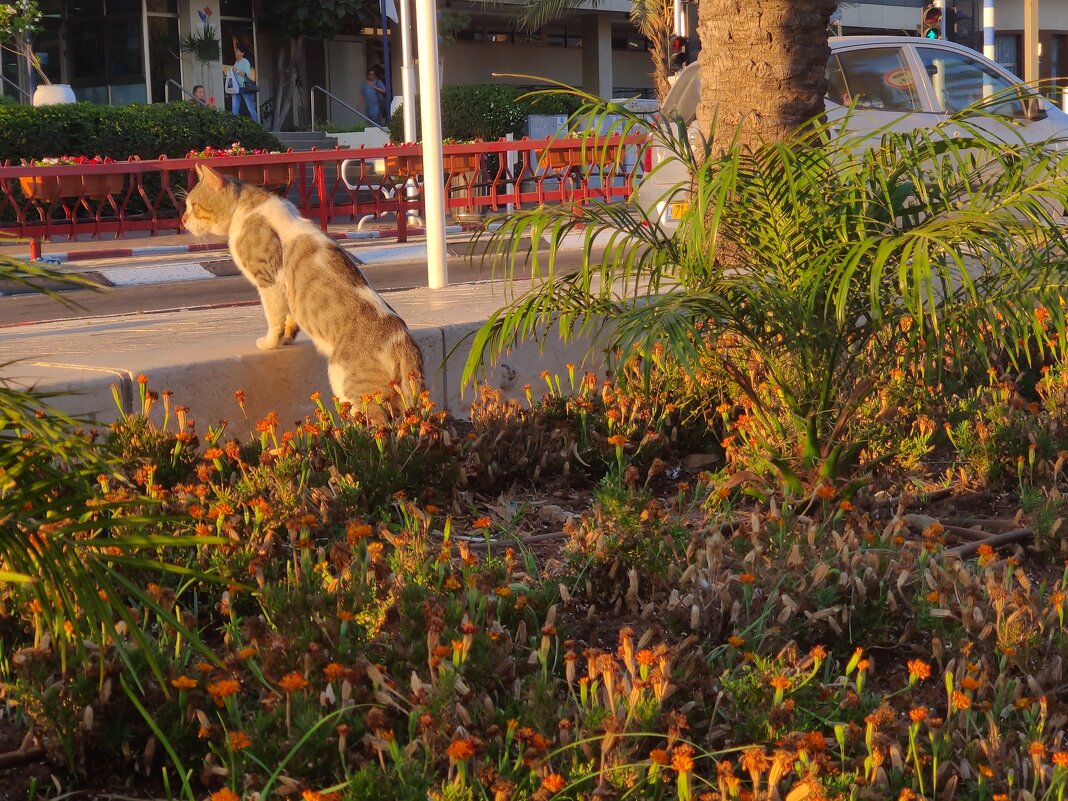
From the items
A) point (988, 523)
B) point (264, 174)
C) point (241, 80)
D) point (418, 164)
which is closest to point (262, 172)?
point (264, 174)

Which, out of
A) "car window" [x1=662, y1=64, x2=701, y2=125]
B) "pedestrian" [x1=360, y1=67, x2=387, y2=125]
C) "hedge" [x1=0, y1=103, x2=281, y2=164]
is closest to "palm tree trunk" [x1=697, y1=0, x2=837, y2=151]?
"car window" [x1=662, y1=64, x2=701, y2=125]

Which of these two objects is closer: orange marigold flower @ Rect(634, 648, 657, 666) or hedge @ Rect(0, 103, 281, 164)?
orange marigold flower @ Rect(634, 648, 657, 666)

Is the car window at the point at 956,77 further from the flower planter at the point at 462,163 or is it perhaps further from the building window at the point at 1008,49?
the building window at the point at 1008,49

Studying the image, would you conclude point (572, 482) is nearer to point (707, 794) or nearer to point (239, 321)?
point (707, 794)

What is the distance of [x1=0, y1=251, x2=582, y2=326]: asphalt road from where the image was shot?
11430mm

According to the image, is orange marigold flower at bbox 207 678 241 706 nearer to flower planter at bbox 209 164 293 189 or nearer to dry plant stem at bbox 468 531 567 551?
dry plant stem at bbox 468 531 567 551

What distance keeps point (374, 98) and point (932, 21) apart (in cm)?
1289

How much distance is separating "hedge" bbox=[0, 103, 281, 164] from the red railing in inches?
88.8

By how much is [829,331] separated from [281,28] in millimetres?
30256

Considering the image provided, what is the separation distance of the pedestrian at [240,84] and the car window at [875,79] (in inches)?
727

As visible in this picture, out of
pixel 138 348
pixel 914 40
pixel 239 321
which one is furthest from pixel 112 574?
pixel 914 40

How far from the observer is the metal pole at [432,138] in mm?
7977

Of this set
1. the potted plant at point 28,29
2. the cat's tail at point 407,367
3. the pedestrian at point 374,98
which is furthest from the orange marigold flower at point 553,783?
the pedestrian at point 374,98

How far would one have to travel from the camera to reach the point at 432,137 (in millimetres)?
8008
